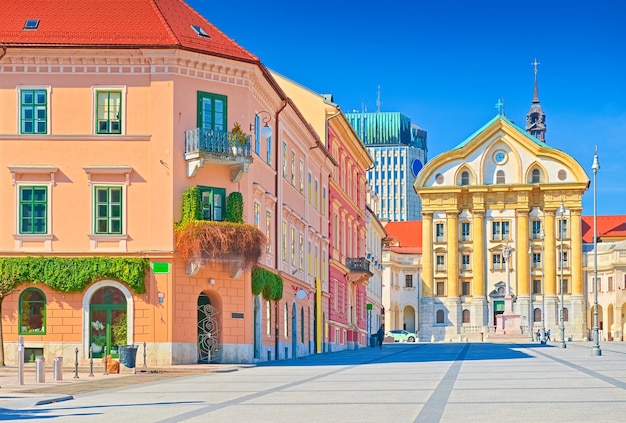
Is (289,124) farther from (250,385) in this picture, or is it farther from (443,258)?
(443,258)

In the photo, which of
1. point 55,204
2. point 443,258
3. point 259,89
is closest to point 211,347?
point 55,204

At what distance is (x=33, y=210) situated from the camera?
130 ft

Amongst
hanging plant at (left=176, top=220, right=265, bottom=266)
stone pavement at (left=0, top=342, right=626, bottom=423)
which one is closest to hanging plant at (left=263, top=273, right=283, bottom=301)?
hanging plant at (left=176, top=220, right=265, bottom=266)

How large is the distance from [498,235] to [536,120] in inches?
1700

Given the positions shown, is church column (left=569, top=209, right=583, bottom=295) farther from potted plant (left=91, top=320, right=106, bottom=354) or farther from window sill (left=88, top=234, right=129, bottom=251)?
potted plant (left=91, top=320, right=106, bottom=354)

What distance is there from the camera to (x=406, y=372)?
3509 cm

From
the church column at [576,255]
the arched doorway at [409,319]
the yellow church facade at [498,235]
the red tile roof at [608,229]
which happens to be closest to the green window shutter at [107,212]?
the yellow church facade at [498,235]

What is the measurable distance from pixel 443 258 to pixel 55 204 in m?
104

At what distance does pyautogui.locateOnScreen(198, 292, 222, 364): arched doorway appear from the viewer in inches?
1606

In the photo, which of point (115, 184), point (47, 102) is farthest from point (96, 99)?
point (115, 184)

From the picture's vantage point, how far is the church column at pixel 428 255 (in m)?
141

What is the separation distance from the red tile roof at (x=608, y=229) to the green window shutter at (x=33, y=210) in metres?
121

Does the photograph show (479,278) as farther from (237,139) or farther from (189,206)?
(189,206)

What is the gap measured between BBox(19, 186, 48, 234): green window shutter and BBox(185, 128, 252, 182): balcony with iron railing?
4989 mm
